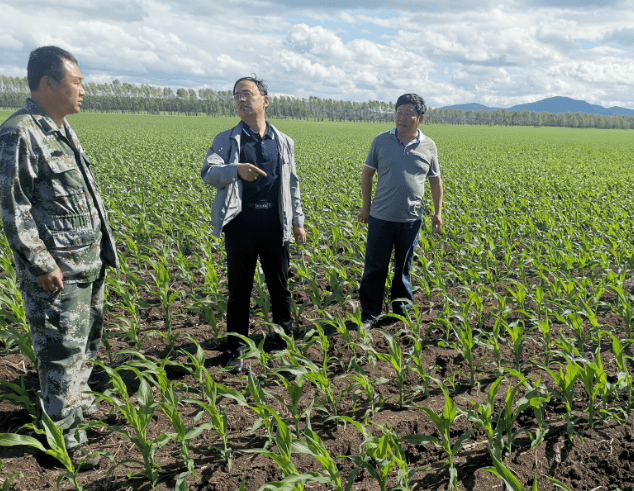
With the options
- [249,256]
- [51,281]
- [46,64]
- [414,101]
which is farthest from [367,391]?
[46,64]

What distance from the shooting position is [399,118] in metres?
4.00

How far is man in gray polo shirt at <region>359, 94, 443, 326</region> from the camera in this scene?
4133 millimetres

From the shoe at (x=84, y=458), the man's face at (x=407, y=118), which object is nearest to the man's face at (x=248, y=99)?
the man's face at (x=407, y=118)

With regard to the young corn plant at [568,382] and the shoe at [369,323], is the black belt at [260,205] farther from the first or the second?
the young corn plant at [568,382]

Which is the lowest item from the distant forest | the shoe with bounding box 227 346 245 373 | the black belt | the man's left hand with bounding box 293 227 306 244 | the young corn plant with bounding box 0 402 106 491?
the shoe with bounding box 227 346 245 373

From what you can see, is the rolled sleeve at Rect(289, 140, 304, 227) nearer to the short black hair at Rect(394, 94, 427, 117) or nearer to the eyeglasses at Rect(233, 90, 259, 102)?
the eyeglasses at Rect(233, 90, 259, 102)

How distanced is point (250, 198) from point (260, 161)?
31 cm

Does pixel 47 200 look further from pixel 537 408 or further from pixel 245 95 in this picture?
pixel 537 408

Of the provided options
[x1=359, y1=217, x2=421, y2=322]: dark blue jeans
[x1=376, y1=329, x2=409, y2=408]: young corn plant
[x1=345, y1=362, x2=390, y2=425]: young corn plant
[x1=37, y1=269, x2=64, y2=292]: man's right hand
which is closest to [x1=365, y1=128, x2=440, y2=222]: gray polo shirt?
[x1=359, y1=217, x2=421, y2=322]: dark blue jeans

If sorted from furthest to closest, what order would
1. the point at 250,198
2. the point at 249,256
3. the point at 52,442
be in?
the point at 249,256 → the point at 250,198 → the point at 52,442

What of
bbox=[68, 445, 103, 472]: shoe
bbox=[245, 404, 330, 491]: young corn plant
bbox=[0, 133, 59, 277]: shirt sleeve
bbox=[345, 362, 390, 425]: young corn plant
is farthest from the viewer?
bbox=[345, 362, 390, 425]: young corn plant

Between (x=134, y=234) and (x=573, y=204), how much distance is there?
955 centimetres

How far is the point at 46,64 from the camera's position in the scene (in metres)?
2.49

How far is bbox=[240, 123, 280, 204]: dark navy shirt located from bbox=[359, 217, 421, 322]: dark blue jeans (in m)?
1.24
